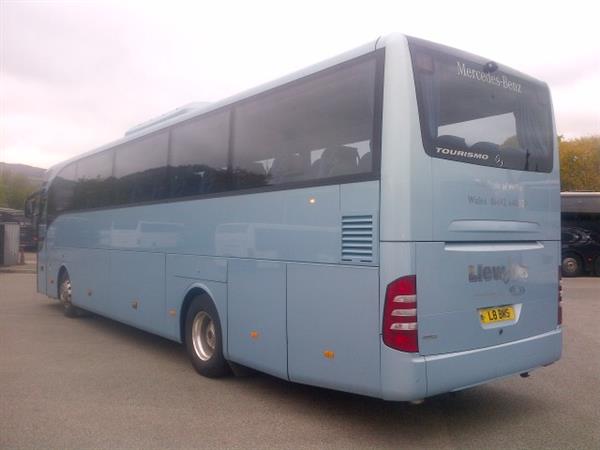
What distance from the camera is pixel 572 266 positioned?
74.5 ft

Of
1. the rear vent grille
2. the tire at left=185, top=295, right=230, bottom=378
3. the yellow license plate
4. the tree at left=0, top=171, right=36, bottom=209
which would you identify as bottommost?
the tire at left=185, top=295, right=230, bottom=378

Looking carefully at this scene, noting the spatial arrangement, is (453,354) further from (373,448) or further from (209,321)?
(209,321)

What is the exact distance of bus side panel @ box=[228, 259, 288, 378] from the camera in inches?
236

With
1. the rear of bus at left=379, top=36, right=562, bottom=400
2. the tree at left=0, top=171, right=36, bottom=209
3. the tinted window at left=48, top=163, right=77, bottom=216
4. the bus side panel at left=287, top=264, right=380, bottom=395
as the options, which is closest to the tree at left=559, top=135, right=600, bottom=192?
the tinted window at left=48, top=163, right=77, bottom=216

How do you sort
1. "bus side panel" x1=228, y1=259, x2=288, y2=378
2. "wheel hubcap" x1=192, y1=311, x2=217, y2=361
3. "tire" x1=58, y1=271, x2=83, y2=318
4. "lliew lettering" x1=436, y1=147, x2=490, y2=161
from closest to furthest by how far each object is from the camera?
"lliew lettering" x1=436, y1=147, x2=490, y2=161, "bus side panel" x1=228, y1=259, x2=288, y2=378, "wheel hubcap" x1=192, y1=311, x2=217, y2=361, "tire" x1=58, y1=271, x2=83, y2=318

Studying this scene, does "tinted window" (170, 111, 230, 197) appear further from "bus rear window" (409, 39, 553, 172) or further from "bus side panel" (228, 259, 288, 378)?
"bus rear window" (409, 39, 553, 172)

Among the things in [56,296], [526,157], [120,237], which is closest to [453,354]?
[526,157]

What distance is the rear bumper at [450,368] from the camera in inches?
190

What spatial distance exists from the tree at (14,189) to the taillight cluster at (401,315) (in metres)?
61.5

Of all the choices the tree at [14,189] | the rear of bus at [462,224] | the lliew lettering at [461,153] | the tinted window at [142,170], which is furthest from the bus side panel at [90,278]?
the tree at [14,189]

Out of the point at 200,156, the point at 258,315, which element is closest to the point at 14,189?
the point at 200,156

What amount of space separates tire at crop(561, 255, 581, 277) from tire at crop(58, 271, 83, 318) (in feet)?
58.5

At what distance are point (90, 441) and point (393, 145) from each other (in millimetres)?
3601

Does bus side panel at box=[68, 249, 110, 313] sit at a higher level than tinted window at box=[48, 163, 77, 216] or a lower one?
lower
